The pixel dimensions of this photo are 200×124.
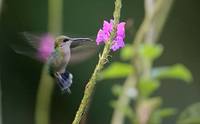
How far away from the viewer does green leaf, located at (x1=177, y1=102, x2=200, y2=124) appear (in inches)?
77.9

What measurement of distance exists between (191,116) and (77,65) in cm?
197

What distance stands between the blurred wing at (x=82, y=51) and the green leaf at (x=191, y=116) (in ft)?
→ 3.55

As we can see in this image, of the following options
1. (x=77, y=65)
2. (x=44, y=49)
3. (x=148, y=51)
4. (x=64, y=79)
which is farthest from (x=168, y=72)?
(x=77, y=65)

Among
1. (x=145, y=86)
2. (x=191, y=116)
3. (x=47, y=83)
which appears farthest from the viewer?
(x=47, y=83)

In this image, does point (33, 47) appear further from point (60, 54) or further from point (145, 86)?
point (145, 86)

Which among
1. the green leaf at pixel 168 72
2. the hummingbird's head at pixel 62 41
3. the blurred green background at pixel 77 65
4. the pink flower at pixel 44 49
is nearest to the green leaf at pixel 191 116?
the green leaf at pixel 168 72

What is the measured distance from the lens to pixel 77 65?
12.9ft

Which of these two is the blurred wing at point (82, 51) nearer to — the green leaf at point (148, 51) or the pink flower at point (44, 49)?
the pink flower at point (44, 49)

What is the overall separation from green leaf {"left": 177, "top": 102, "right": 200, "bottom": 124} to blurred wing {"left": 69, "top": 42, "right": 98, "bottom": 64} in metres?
1.08

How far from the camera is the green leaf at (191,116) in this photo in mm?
1979

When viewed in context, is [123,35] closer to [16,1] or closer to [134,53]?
[134,53]

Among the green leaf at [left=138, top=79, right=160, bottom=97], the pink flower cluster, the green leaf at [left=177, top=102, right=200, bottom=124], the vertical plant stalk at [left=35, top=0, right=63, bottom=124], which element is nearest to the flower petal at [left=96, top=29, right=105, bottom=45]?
the pink flower cluster

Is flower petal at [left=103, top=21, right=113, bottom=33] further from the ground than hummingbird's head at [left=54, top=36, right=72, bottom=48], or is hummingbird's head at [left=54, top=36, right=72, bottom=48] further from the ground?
flower petal at [left=103, top=21, right=113, bottom=33]

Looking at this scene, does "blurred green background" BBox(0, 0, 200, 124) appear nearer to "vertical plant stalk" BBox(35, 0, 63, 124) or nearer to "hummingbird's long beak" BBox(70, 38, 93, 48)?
"vertical plant stalk" BBox(35, 0, 63, 124)
